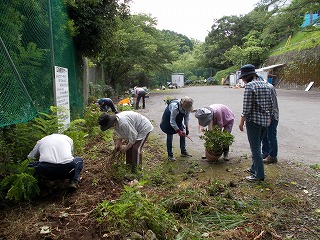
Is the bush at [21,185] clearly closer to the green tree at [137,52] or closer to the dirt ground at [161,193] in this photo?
the dirt ground at [161,193]

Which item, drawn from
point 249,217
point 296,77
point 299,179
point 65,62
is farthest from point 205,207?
point 296,77

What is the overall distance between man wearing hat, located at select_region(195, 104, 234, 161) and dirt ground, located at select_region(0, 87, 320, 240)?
2.21ft

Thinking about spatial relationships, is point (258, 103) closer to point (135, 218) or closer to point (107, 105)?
point (135, 218)

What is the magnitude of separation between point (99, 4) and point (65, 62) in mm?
2304

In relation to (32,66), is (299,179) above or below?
below

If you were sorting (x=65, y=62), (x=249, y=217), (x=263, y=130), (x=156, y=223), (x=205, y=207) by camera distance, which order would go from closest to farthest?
(x=156, y=223) < (x=249, y=217) < (x=205, y=207) < (x=263, y=130) < (x=65, y=62)

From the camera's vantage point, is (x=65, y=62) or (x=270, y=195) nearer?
(x=270, y=195)

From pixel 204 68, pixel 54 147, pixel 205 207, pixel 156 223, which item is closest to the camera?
pixel 156 223

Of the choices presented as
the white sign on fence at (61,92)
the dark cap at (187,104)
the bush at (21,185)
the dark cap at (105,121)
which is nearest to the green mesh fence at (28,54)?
the white sign on fence at (61,92)

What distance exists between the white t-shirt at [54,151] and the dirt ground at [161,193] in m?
0.52

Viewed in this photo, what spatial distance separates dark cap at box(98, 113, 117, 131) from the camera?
14.1 feet

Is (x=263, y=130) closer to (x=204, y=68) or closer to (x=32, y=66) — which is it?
(x=32, y=66)

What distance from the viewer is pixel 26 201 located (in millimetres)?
3771

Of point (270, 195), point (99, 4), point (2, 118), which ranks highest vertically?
point (99, 4)
